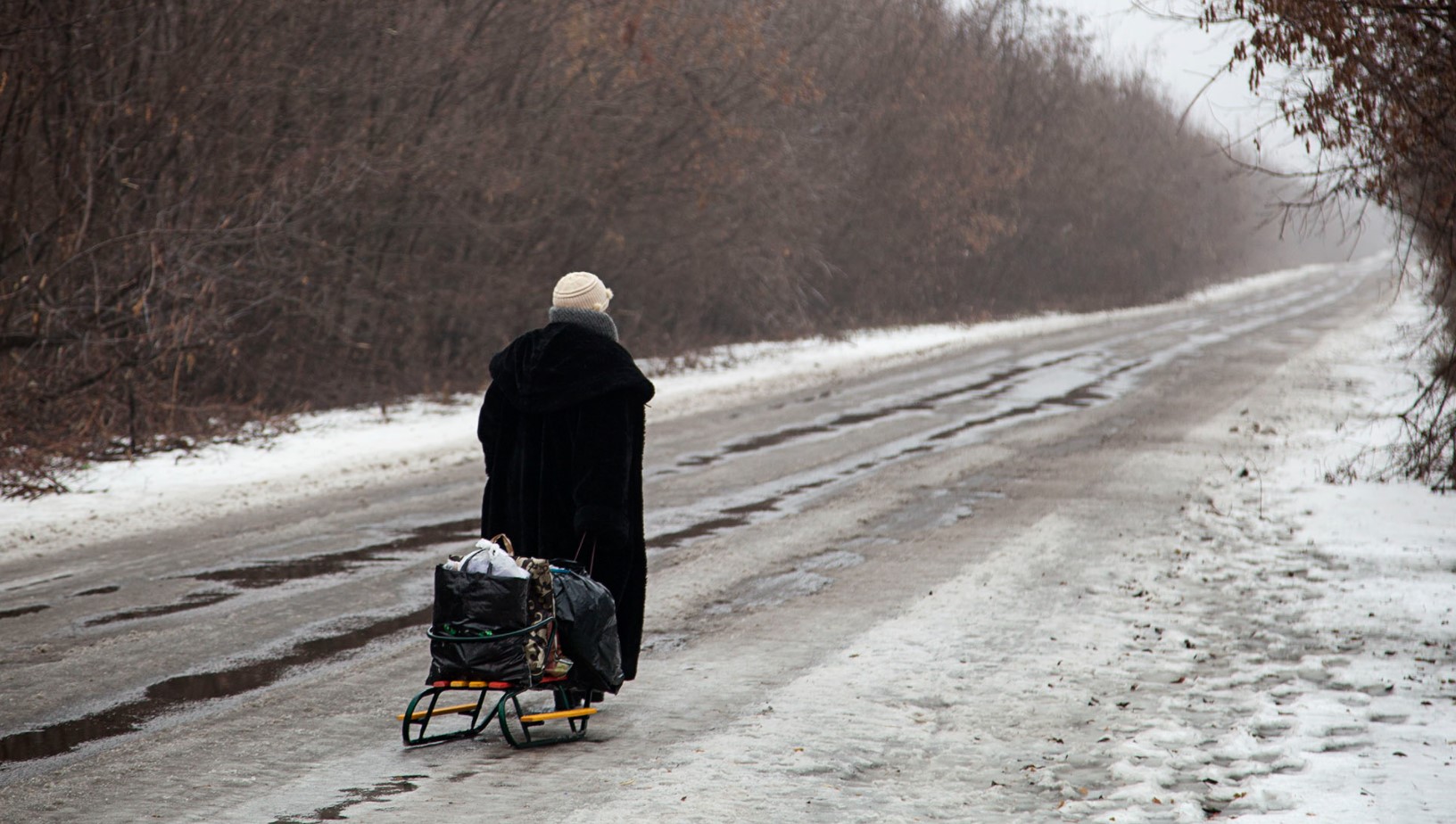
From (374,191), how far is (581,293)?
43.6 ft

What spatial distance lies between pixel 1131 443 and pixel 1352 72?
6.76m

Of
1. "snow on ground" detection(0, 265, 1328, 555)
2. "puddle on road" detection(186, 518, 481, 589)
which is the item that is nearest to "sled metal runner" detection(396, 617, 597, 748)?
"puddle on road" detection(186, 518, 481, 589)

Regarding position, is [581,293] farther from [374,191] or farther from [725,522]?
[374,191]

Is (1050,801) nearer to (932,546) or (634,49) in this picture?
(932,546)

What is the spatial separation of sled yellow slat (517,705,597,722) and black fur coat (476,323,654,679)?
0.94 feet

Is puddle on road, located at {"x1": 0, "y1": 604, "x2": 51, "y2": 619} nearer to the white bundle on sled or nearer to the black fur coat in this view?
the black fur coat

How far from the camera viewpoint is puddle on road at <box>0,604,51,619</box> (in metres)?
7.55

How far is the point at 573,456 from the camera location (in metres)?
5.66

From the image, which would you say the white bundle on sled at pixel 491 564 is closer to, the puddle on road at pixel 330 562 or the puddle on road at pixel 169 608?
the puddle on road at pixel 169 608

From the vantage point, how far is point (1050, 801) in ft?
16.4

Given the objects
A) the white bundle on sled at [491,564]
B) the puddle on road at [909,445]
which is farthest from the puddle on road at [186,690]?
the puddle on road at [909,445]

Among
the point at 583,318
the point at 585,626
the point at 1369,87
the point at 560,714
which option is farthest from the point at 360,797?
the point at 1369,87

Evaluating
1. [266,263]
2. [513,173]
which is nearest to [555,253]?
[513,173]

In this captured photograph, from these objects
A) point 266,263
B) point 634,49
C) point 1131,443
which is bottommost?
point 1131,443
